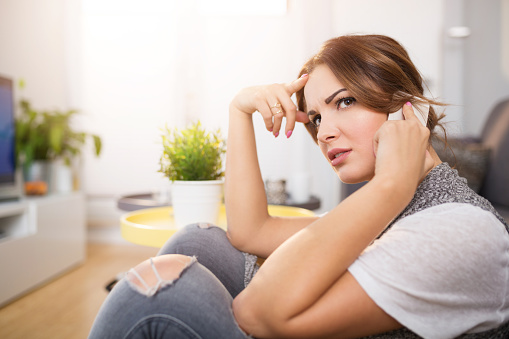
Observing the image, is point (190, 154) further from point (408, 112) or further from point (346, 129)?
point (408, 112)

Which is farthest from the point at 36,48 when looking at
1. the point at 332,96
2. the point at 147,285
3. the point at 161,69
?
the point at 147,285

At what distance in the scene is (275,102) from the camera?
949mm

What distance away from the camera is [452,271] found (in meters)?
0.57

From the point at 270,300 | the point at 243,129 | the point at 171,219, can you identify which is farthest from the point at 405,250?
the point at 171,219

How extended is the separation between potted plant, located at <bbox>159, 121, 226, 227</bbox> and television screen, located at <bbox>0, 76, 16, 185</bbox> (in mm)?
1842

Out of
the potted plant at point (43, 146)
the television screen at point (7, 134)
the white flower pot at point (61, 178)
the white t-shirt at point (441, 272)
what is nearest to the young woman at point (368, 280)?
the white t-shirt at point (441, 272)

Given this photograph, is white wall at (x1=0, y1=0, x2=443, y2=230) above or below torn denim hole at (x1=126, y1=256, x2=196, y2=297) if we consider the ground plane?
above

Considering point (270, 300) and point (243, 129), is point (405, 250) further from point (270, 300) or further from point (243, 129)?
point (243, 129)

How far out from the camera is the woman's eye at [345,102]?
0.90m

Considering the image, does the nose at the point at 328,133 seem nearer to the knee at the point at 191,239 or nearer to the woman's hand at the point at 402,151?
the woman's hand at the point at 402,151

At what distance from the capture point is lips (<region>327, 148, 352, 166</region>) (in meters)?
0.88

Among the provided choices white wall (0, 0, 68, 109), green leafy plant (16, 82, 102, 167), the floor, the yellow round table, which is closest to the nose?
the yellow round table

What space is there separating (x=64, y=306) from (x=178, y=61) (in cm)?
243

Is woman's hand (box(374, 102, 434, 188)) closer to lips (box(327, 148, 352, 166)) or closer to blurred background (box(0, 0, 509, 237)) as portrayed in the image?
lips (box(327, 148, 352, 166))
